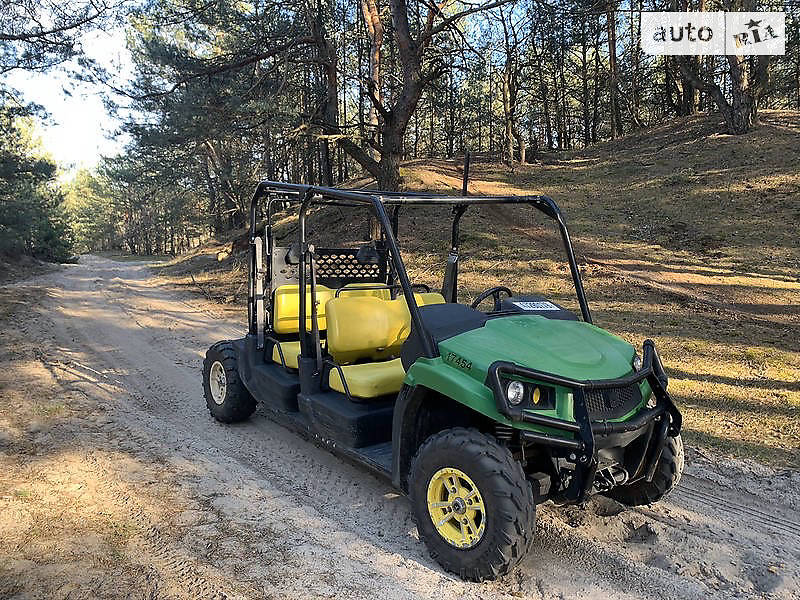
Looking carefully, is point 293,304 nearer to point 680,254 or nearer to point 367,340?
point 367,340

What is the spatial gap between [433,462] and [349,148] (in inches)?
399

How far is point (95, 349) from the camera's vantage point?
8.34 meters

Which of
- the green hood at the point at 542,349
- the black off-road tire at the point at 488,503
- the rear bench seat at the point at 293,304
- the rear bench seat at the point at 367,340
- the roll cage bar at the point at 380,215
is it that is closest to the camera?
the black off-road tire at the point at 488,503

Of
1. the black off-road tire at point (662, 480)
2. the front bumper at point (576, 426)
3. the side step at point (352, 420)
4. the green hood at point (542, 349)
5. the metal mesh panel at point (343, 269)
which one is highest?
the metal mesh panel at point (343, 269)

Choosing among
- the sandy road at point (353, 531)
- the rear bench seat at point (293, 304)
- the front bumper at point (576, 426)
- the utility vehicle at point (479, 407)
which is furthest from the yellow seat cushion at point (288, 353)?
the front bumper at point (576, 426)

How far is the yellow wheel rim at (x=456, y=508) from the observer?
2789 millimetres

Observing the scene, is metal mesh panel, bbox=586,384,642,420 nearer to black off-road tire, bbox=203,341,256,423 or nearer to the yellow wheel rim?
the yellow wheel rim

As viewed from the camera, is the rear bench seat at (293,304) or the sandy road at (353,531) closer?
the sandy road at (353,531)

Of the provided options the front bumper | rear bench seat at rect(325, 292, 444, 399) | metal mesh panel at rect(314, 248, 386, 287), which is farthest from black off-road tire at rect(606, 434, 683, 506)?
metal mesh panel at rect(314, 248, 386, 287)

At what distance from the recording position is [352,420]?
358 cm

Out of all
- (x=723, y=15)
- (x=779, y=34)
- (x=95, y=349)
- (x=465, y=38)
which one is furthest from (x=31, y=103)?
(x=779, y=34)

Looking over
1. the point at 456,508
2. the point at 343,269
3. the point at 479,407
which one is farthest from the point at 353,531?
the point at 343,269

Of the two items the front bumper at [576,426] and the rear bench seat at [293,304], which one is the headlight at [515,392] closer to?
the front bumper at [576,426]

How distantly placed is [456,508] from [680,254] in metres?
10.7
